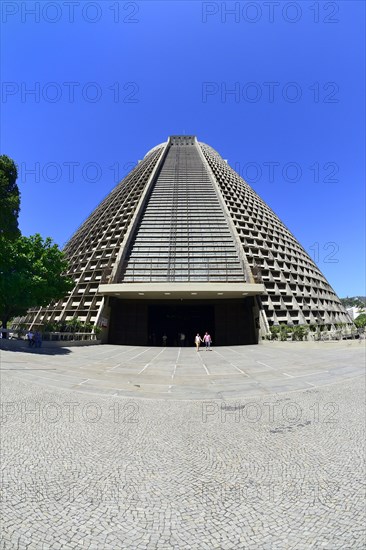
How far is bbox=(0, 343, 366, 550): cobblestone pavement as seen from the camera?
3100 millimetres

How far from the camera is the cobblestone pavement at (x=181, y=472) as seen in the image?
310cm

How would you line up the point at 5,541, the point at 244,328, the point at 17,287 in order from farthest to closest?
1. the point at 244,328
2. the point at 17,287
3. the point at 5,541

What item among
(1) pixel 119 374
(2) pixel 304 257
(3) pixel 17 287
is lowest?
(1) pixel 119 374

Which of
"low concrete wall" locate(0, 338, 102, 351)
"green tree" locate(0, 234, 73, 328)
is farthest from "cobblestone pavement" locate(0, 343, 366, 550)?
"green tree" locate(0, 234, 73, 328)

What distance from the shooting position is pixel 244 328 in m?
36.9

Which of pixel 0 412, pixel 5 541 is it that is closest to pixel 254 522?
pixel 5 541

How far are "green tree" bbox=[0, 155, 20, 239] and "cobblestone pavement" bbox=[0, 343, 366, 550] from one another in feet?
54.2

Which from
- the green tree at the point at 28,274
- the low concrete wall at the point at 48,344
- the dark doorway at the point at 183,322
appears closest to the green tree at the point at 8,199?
the green tree at the point at 28,274

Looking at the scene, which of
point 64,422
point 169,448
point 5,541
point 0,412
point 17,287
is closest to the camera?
point 5,541

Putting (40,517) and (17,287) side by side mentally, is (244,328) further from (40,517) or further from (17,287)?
(40,517)

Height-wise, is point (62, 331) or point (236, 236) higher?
point (236, 236)

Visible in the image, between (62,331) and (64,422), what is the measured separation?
24175 millimetres

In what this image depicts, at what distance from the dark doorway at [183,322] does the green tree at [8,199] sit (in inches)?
927

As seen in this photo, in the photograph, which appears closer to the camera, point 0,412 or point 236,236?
point 0,412
